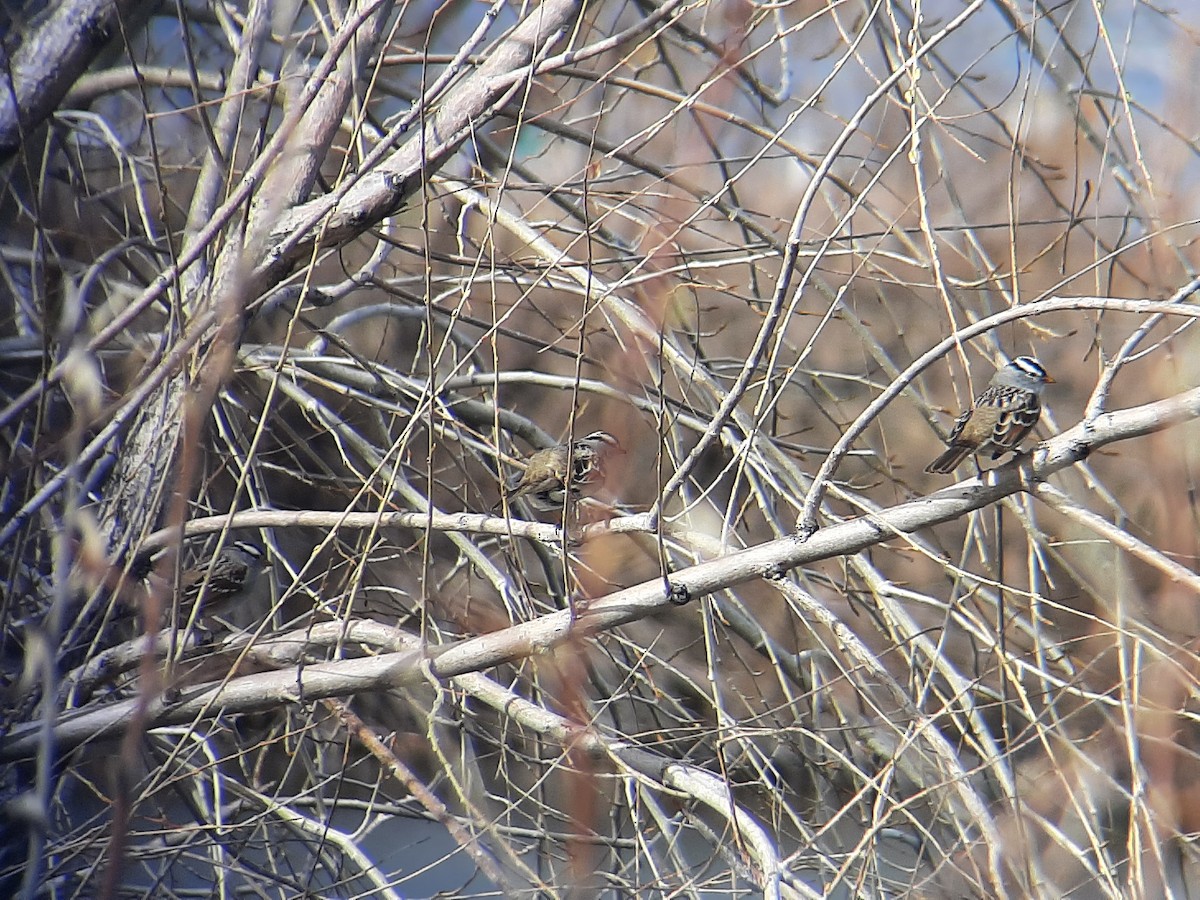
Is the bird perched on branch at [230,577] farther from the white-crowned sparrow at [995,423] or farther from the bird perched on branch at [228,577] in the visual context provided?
the white-crowned sparrow at [995,423]

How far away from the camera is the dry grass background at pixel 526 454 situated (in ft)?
7.89

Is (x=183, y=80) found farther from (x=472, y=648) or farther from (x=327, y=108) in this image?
(x=472, y=648)

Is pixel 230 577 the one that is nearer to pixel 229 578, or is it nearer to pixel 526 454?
pixel 229 578

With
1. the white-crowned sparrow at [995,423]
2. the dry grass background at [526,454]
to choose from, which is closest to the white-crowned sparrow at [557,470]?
the dry grass background at [526,454]

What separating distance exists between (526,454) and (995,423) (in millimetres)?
2362

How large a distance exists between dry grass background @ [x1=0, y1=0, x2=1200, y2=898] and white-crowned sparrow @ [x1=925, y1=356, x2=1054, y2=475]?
0.73 ft

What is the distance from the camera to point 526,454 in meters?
5.14

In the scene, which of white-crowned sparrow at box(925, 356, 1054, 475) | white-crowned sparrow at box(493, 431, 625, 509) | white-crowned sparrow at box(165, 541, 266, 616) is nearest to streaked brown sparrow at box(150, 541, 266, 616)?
white-crowned sparrow at box(165, 541, 266, 616)

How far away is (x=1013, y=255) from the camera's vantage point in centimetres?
263

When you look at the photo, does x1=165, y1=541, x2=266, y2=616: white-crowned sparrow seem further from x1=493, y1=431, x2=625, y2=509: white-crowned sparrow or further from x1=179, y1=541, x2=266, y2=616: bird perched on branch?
x1=493, y1=431, x2=625, y2=509: white-crowned sparrow

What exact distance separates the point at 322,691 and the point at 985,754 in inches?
75.8

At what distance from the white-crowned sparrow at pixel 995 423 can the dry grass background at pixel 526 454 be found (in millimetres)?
221

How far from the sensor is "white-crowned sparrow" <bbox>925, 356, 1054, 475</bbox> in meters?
3.33

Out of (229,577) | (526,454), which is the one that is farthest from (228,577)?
(526,454)
